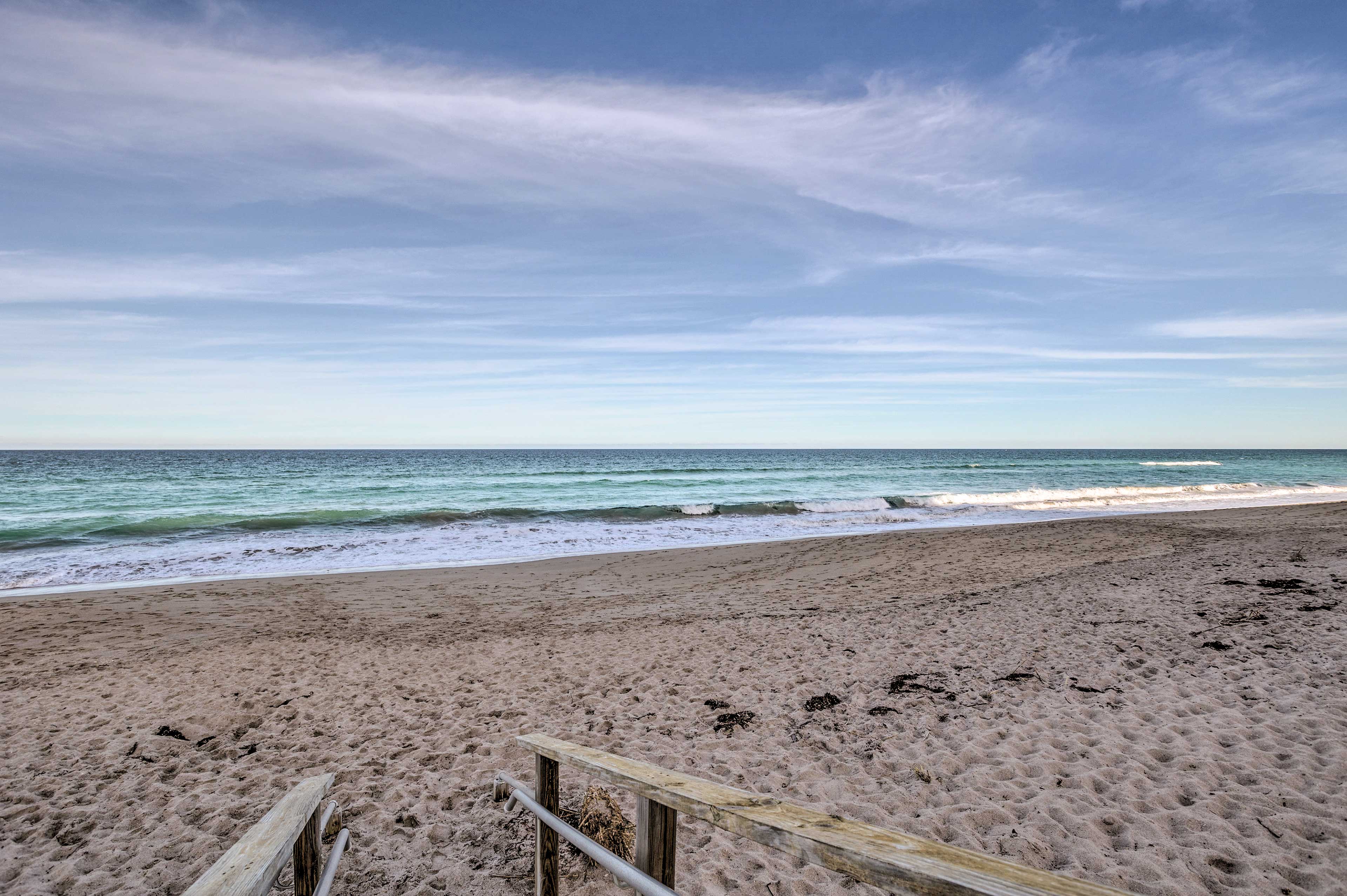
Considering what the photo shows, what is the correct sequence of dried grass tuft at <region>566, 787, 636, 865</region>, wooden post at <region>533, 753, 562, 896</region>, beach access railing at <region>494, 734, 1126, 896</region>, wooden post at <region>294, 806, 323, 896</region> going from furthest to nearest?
1. dried grass tuft at <region>566, 787, 636, 865</region>
2. wooden post at <region>533, 753, 562, 896</region>
3. wooden post at <region>294, 806, 323, 896</region>
4. beach access railing at <region>494, 734, 1126, 896</region>

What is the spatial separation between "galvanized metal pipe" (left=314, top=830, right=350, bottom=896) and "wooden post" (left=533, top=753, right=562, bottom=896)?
2.59 ft

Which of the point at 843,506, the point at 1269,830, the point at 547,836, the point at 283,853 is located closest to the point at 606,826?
the point at 547,836

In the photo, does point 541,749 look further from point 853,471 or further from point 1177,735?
point 853,471

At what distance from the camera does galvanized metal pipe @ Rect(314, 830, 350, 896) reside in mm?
2418

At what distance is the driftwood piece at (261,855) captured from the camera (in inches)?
65.8

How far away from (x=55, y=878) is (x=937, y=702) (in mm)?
6007

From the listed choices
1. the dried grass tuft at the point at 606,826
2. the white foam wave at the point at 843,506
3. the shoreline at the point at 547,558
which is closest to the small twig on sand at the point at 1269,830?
the dried grass tuft at the point at 606,826

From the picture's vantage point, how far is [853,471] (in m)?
53.8

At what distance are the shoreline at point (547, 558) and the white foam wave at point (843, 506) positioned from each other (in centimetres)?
460

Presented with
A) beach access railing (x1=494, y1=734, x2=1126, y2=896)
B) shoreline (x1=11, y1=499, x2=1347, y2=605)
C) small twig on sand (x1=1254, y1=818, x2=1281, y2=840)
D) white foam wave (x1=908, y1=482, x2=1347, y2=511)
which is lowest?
shoreline (x1=11, y1=499, x2=1347, y2=605)

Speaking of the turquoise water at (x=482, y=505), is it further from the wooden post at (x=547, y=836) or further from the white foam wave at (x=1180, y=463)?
the wooden post at (x=547, y=836)

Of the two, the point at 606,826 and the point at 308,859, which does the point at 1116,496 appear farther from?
the point at 308,859

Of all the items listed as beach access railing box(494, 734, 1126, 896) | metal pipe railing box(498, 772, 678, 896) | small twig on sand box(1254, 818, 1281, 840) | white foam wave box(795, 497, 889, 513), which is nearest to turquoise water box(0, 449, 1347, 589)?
white foam wave box(795, 497, 889, 513)

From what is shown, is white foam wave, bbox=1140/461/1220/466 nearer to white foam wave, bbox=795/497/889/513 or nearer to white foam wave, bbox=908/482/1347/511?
white foam wave, bbox=908/482/1347/511
